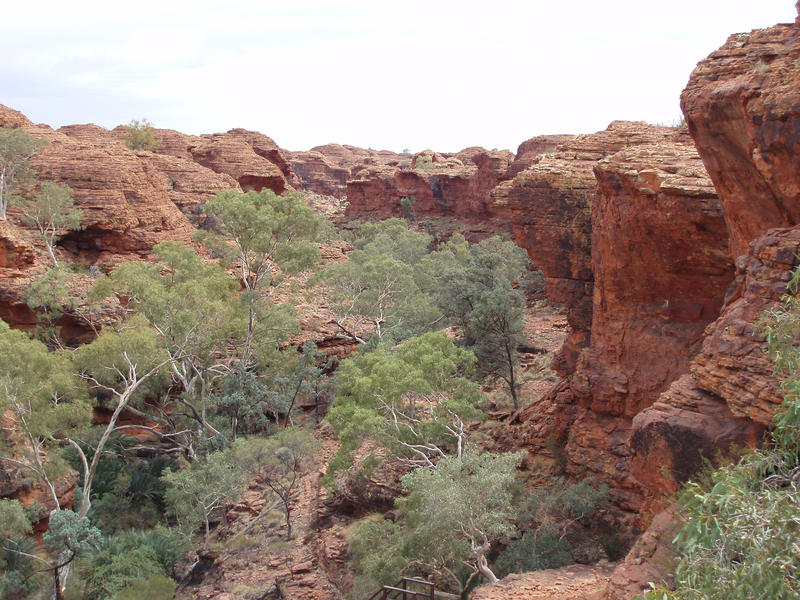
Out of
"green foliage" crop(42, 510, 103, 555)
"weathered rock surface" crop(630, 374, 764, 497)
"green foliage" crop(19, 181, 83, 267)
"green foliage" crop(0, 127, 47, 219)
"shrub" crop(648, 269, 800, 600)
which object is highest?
"green foliage" crop(0, 127, 47, 219)

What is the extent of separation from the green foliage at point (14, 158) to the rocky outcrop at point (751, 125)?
27399 millimetres

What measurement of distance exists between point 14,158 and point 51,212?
4164 millimetres

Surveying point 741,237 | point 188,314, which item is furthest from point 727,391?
point 188,314

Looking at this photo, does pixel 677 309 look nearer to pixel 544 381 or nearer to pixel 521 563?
pixel 521 563

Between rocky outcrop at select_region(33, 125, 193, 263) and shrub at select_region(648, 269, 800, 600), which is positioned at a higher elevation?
rocky outcrop at select_region(33, 125, 193, 263)

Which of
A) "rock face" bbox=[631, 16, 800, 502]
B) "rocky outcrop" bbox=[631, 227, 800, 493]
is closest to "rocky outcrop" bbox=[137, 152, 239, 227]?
"rock face" bbox=[631, 16, 800, 502]

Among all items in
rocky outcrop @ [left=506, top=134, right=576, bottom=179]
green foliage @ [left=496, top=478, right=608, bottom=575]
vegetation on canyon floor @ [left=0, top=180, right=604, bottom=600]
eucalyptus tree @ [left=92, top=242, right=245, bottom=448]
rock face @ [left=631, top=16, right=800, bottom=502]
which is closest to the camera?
rock face @ [left=631, top=16, right=800, bottom=502]

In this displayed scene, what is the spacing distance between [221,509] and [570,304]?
10953 mm

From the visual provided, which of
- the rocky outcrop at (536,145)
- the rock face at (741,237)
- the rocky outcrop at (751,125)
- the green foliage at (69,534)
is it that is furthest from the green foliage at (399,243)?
the rock face at (741,237)

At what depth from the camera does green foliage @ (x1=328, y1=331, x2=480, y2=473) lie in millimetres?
12797

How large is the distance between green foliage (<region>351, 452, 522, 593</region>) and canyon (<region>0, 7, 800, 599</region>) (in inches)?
78.5

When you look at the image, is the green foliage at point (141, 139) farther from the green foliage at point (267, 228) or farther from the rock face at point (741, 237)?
the rock face at point (741, 237)

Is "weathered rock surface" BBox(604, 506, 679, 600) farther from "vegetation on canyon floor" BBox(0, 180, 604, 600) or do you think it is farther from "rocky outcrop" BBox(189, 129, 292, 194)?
"rocky outcrop" BBox(189, 129, 292, 194)

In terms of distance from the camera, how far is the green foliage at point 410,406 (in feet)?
42.0
